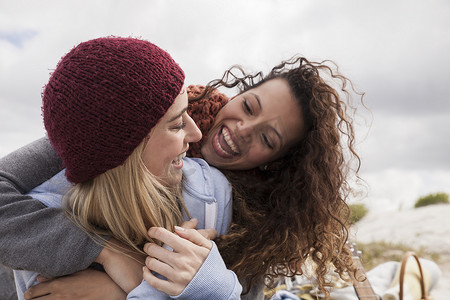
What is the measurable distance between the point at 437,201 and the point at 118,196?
12.7m

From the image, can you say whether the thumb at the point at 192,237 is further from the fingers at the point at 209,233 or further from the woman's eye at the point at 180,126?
the woman's eye at the point at 180,126

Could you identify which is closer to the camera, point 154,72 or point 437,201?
point 154,72

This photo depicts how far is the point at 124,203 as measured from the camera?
217 cm

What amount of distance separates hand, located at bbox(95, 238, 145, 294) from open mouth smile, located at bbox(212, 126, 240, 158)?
99cm

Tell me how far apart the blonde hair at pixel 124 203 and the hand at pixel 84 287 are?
20cm

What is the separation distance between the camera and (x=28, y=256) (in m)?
2.17

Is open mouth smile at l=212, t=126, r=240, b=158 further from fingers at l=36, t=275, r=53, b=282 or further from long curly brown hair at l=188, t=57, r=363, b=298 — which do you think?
fingers at l=36, t=275, r=53, b=282

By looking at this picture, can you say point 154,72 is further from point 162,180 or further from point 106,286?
point 106,286

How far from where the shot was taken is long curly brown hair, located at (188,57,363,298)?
9.02 feet

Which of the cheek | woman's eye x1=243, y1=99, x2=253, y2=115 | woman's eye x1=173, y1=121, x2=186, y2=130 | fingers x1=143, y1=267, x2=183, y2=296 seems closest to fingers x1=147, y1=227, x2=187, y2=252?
fingers x1=143, y1=267, x2=183, y2=296

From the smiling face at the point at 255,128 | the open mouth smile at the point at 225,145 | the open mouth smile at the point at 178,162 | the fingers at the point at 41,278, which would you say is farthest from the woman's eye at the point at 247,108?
the fingers at the point at 41,278

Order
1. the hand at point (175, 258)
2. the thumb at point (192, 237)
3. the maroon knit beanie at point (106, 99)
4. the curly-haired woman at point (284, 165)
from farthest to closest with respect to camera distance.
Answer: the curly-haired woman at point (284, 165)
the thumb at point (192, 237)
the hand at point (175, 258)
the maroon knit beanie at point (106, 99)

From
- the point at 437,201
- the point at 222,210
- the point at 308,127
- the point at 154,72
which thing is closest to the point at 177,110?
the point at 154,72

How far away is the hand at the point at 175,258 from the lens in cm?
209
